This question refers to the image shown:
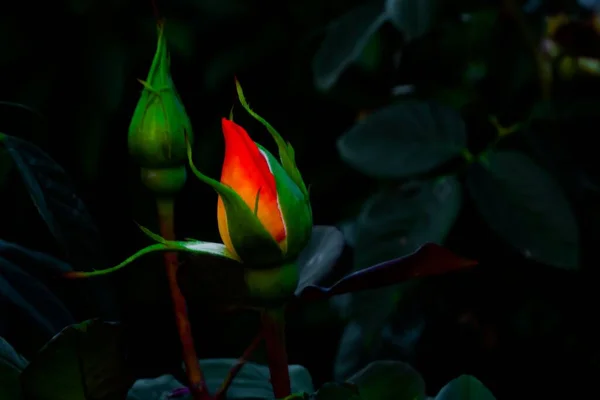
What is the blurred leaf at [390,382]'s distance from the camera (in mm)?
400

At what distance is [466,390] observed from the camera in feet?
1.22

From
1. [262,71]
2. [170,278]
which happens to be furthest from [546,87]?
[170,278]

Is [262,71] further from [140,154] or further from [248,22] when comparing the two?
[140,154]

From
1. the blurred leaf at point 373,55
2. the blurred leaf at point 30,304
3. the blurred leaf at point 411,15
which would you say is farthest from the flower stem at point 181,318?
the blurred leaf at point 373,55

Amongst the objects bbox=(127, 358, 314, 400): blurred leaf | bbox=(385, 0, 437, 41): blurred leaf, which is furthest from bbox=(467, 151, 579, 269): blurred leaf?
bbox=(127, 358, 314, 400): blurred leaf

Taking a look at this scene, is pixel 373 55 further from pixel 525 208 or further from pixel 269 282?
pixel 269 282

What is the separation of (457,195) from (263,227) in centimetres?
49

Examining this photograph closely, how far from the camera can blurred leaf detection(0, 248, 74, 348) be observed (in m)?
0.49

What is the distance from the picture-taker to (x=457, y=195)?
2.54 feet

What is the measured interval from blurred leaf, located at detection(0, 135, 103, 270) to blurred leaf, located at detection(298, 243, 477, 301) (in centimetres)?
19

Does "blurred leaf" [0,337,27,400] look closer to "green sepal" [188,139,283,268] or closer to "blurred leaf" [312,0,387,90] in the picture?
"green sepal" [188,139,283,268]

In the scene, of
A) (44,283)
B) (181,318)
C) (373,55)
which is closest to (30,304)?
(44,283)

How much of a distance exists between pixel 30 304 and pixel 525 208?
446 millimetres

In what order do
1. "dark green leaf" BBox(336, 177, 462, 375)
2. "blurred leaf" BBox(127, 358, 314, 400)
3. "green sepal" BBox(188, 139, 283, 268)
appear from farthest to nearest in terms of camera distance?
"dark green leaf" BBox(336, 177, 462, 375), "blurred leaf" BBox(127, 358, 314, 400), "green sepal" BBox(188, 139, 283, 268)
